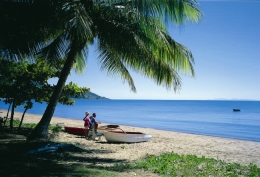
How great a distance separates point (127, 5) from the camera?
909 cm

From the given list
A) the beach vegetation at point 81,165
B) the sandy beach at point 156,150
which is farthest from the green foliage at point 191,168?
the sandy beach at point 156,150

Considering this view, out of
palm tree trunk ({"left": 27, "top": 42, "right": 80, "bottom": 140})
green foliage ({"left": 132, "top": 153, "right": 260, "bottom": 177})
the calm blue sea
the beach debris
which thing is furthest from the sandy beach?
the calm blue sea

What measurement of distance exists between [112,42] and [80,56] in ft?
14.6

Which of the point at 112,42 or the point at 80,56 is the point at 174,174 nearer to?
the point at 112,42

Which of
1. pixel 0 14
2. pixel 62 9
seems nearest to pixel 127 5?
pixel 62 9

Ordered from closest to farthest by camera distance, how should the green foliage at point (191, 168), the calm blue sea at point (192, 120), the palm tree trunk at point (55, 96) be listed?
the green foliage at point (191, 168) < the palm tree trunk at point (55, 96) < the calm blue sea at point (192, 120)

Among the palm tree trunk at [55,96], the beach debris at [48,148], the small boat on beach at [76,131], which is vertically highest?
the palm tree trunk at [55,96]

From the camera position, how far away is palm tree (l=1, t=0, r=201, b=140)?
8227 mm

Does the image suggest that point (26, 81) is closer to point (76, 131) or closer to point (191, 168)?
point (76, 131)

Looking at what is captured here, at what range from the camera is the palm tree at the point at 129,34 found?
8227 mm

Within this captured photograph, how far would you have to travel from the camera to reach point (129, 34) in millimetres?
9422

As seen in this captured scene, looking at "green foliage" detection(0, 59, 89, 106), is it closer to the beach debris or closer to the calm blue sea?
the beach debris

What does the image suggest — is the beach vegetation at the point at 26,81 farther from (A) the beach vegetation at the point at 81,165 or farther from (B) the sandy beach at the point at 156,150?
(A) the beach vegetation at the point at 81,165

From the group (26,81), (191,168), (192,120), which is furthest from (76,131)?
(192,120)
